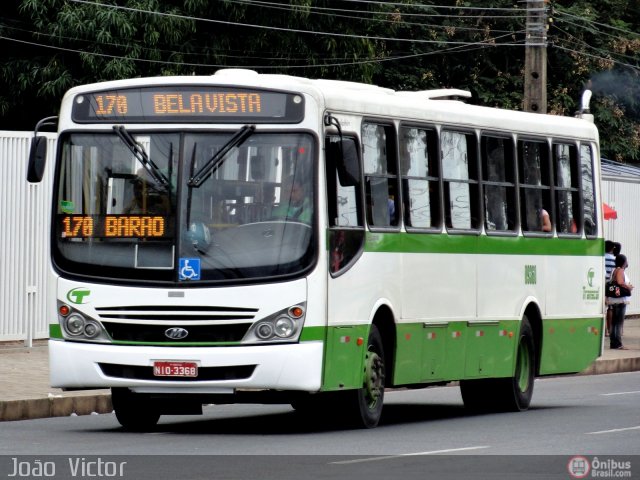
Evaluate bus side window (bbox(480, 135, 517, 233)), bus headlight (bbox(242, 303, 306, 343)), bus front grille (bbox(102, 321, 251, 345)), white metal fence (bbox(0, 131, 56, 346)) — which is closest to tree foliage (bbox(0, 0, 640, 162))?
white metal fence (bbox(0, 131, 56, 346))

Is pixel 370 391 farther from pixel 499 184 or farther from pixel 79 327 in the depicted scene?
pixel 499 184

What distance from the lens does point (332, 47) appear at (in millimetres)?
38844

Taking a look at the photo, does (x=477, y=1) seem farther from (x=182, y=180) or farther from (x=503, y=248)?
(x=182, y=180)

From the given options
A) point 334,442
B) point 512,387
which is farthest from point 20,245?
point 334,442

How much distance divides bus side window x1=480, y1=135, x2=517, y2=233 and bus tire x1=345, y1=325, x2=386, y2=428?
9.30 ft

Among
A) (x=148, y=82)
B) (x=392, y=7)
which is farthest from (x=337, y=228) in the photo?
(x=392, y=7)

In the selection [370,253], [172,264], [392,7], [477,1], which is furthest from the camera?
[477,1]

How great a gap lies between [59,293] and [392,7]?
30.6m

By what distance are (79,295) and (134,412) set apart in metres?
1.31

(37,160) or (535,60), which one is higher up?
(535,60)

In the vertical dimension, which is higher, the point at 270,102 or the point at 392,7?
the point at 392,7

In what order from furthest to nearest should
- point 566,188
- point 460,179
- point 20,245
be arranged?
point 20,245
point 566,188
point 460,179

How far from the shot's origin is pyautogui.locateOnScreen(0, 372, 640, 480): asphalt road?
11.5m

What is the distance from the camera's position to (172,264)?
45.4 ft
